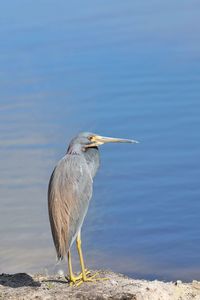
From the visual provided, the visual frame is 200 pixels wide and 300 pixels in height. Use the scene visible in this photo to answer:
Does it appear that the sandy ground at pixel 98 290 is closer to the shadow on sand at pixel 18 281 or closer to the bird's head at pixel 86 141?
the shadow on sand at pixel 18 281

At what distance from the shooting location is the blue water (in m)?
10.6

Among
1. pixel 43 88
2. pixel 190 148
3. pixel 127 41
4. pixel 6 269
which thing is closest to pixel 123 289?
pixel 6 269

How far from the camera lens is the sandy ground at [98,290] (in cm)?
748

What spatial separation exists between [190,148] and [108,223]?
1.98 m

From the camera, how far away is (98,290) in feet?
25.1

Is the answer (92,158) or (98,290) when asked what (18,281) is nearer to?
(98,290)

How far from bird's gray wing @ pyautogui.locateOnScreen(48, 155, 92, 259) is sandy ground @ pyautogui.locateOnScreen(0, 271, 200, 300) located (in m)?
0.29

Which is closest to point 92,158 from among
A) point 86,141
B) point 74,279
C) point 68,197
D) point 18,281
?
point 86,141

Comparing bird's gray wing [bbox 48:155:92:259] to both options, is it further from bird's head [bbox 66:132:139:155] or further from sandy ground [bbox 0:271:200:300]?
sandy ground [bbox 0:271:200:300]

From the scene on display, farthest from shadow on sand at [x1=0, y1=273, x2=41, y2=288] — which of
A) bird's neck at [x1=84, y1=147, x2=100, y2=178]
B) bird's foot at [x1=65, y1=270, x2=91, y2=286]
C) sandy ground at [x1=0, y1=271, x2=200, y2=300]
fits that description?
bird's neck at [x1=84, y1=147, x2=100, y2=178]

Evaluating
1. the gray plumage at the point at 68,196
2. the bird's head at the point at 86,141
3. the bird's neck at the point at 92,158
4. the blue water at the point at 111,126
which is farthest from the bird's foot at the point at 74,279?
the blue water at the point at 111,126

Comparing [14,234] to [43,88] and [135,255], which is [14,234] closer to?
[135,255]

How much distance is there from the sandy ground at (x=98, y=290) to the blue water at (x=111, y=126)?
1.93 metres

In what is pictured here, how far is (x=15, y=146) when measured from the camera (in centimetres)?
1279
